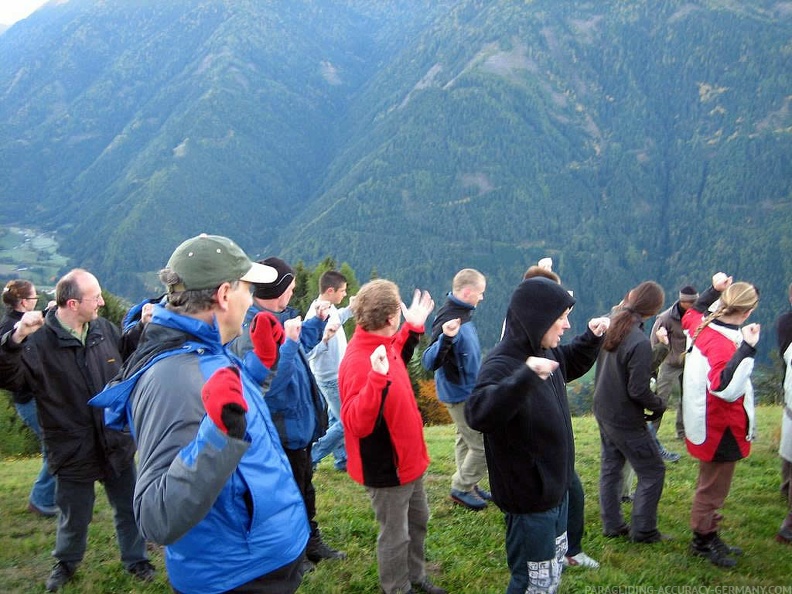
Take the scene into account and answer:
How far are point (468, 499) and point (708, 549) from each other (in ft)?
7.40

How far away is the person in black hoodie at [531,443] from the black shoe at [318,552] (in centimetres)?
192

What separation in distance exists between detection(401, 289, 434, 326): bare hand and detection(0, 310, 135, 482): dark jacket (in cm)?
249

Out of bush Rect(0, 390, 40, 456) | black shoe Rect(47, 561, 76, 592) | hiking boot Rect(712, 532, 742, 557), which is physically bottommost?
bush Rect(0, 390, 40, 456)

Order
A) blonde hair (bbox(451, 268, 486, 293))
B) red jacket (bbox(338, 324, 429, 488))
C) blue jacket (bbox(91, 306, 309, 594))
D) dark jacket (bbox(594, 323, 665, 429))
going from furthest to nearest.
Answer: blonde hair (bbox(451, 268, 486, 293)) → dark jacket (bbox(594, 323, 665, 429)) → red jacket (bbox(338, 324, 429, 488)) → blue jacket (bbox(91, 306, 309, 594))

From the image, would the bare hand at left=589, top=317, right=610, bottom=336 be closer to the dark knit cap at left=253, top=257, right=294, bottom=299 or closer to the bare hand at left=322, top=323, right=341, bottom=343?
the bare hand at left=322, top=323, right=341, bottom=343

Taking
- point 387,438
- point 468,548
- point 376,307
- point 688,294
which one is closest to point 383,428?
point 387,438

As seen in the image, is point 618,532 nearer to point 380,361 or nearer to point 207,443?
point 380,361

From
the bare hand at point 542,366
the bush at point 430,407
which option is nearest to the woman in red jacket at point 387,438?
the bare hand at point 542,366

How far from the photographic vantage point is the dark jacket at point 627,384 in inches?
210

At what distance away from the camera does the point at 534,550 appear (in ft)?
12.9

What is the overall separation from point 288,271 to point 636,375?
3094 mm

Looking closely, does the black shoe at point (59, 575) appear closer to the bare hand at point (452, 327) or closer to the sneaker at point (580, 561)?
the bare hand at point (452, 327)

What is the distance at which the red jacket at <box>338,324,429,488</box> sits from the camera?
14.0ft

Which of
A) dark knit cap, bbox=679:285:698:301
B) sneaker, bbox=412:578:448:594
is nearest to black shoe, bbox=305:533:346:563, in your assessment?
sneaker, bbox=412:578:448:594
